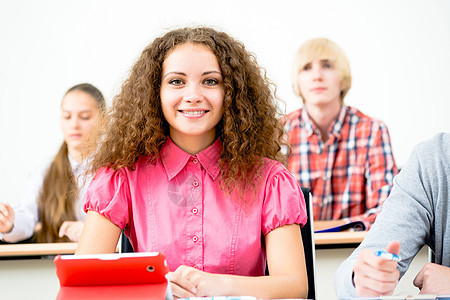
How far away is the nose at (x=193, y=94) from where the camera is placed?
1.32 m

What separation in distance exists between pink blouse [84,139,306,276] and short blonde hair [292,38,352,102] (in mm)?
1233

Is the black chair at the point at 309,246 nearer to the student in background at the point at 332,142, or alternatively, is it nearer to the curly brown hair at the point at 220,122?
the curly brown hair at the point at 220,122

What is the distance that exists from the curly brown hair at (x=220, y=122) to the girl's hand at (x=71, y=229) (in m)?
1.10

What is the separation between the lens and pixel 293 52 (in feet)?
8.36

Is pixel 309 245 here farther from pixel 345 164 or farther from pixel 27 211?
pixel 27 211

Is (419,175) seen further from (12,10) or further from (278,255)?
(12,10)

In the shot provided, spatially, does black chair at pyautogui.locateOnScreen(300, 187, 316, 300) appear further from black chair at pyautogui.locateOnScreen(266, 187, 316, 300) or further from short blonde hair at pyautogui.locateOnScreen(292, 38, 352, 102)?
short blonde hair at pyautogui.locateOnScreen(292, 38, 352, 102)

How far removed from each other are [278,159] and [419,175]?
0.41 meters

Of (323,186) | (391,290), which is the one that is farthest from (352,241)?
(391,290)

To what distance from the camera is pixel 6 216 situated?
245 centimetres

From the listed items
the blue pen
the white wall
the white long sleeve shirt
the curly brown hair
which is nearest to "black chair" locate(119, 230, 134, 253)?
the curly brown hair

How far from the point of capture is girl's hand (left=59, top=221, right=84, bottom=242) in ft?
7.99

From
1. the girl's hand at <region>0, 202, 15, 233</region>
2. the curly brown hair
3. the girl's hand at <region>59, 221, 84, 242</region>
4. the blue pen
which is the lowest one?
the girl's hand at <region>59, 221, 84, 242</region>

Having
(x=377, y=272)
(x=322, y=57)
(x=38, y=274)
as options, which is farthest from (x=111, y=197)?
(x=322, y=57)
